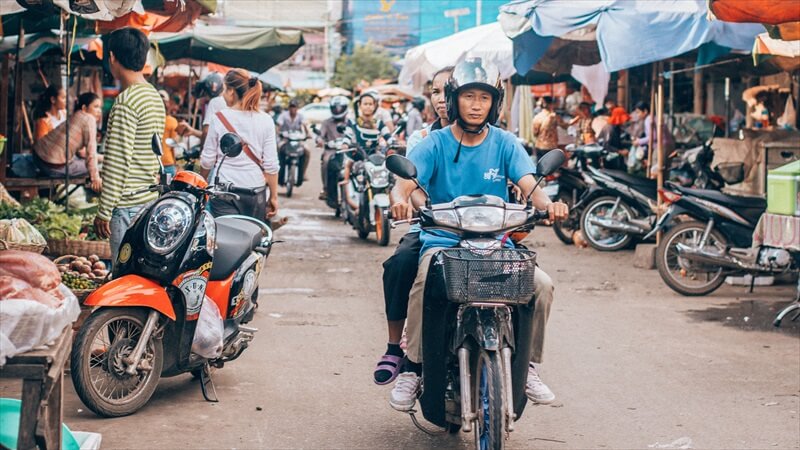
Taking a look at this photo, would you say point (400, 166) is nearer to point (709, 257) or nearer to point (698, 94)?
point (709, 257)

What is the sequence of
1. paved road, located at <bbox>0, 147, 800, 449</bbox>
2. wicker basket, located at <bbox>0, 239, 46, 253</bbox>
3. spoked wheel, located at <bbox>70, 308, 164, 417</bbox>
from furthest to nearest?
wicker basket, located at <bbox>0, 239, 46, 253</bbox>
paved road, located at <bbox>0, 147, 800, 449</bbox>
spoked wheel, located at <bbox>70, 308, 164, 417</bbox>

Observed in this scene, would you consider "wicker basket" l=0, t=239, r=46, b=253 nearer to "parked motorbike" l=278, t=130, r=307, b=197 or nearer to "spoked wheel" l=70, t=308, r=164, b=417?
"spoked wheel" l=70, t=308, r=164, b=417

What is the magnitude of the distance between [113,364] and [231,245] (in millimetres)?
1018

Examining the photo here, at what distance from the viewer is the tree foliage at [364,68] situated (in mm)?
69750

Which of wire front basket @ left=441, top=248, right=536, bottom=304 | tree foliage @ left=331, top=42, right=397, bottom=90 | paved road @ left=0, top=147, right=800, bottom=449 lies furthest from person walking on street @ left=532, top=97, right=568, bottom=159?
tree foliage @ left=331, top=42, right=397, bottom=90

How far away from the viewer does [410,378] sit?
502 cm

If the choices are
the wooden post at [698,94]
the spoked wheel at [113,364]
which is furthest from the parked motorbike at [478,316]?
the wooden post at [698,94]

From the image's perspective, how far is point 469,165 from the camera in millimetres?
5059

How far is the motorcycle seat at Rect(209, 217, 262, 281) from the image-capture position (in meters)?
6.12

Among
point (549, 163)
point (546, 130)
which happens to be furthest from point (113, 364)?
point (546, 130)

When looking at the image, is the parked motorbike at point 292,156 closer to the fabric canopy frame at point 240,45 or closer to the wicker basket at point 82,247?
the fabric canopy frame at point 240,45

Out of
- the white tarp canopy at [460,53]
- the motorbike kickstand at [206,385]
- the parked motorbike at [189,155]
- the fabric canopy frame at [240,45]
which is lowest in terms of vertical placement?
the motorbike kickstand at [206,385]

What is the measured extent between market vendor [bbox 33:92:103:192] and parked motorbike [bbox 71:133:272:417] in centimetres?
466

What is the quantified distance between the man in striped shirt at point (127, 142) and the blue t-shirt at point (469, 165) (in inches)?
78.5
